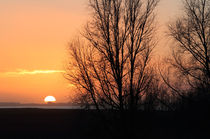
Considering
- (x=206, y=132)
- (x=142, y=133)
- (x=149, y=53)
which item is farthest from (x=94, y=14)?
(x=206, y=132)

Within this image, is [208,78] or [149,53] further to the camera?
[208,78]

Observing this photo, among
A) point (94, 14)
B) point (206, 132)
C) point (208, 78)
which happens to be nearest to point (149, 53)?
point (94, 14)

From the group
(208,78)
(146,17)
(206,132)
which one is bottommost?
(206,132)

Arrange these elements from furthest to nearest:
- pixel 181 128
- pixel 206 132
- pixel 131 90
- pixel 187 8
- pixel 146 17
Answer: pixel 181 128, pixel 206 132, pixel 187 8, pixel 146 17, pixel 131 90

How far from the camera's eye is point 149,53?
49.9ft

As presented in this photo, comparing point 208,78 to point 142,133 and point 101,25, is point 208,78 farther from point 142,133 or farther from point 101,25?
point 101,25

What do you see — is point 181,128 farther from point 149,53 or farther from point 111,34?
point 111,34

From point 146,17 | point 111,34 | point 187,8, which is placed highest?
point 187,8

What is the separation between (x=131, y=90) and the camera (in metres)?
14.1

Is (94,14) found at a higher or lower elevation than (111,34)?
higher

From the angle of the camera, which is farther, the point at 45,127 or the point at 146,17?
the point at 45,127

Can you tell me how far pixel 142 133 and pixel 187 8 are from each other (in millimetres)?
14054

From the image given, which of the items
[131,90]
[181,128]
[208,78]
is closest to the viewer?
[131,90]

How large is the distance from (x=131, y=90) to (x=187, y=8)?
13.3m
